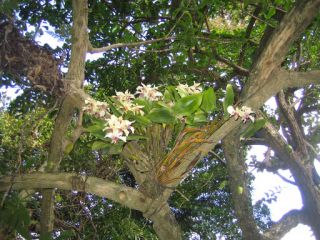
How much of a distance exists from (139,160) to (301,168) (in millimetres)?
3341

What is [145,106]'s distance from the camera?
221 centimetres

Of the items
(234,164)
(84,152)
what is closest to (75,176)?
(84,152)

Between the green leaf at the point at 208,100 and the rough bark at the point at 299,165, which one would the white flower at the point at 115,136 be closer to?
the green leaf at the point at 208,100

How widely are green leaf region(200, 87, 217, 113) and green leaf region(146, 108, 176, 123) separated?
20 centimetres

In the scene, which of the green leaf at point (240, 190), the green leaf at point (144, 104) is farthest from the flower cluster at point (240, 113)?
the green leaf at point (240, 190)

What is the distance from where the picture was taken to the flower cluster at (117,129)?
198cm

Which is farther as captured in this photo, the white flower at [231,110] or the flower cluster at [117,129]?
the white flower at [231,110]

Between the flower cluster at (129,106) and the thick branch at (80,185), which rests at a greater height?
the flower cluster at (129,106)

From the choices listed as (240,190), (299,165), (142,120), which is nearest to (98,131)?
(142,120)

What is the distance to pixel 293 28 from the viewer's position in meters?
2.75

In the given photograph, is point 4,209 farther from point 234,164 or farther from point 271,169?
point 271,169

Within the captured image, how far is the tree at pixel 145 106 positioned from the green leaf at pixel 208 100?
18 millimetres

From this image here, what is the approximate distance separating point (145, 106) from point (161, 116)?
0.14 m

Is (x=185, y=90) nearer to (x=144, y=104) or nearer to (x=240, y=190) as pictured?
(x=144, y=104)
